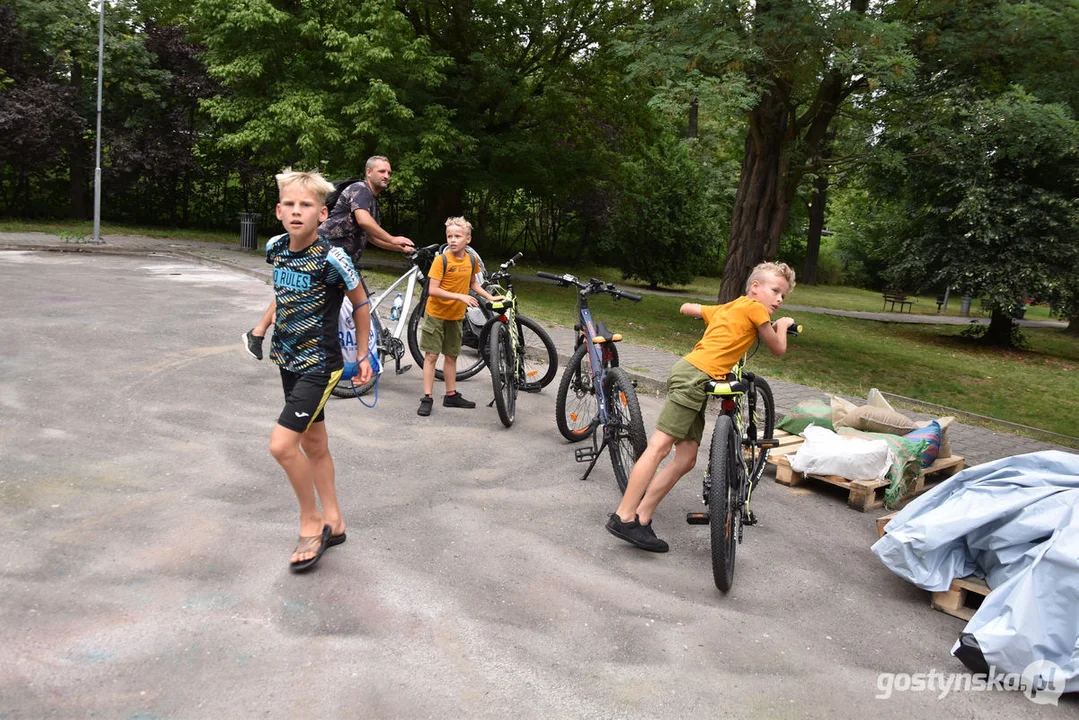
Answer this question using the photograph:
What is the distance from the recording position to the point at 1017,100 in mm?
13227

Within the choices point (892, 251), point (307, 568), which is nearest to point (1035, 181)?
point (892, 251)

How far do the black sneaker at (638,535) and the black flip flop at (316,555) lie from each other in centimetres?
154

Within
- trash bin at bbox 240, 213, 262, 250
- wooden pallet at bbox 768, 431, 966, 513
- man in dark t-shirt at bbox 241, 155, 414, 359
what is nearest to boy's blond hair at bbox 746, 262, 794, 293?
wooden pallet at bbox 768, 431, 966, 513

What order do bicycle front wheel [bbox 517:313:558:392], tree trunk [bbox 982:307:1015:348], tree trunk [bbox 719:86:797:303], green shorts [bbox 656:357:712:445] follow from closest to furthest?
green shorts [bbox 656:357:712:445] → bicycle front wheel [bbox 517:313:558:392] → tree trunk [bbox 719:86:797:303] → tree trunk [bbox 982:307:1015:348]

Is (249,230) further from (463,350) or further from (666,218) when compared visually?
(463,350)

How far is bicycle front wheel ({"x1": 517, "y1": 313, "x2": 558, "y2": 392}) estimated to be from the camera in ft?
24.6

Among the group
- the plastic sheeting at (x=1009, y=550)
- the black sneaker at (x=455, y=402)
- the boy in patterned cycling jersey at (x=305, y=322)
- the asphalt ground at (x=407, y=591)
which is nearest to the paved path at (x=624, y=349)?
the black sneaker at (x=455, y=402)

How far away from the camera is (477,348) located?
27.2 feet

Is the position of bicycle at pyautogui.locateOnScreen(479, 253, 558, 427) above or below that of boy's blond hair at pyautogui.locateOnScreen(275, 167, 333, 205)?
below

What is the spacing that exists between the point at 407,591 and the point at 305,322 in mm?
1343

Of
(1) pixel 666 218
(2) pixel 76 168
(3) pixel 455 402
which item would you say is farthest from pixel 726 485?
(2) pixel 76 168

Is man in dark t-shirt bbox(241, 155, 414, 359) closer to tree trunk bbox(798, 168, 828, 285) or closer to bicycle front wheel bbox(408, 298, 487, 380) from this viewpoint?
bicycle front wheel bbox(408, 298, 487, 380)

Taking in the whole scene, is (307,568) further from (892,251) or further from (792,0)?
(892,251)

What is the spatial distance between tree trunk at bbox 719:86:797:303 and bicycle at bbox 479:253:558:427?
896cm
